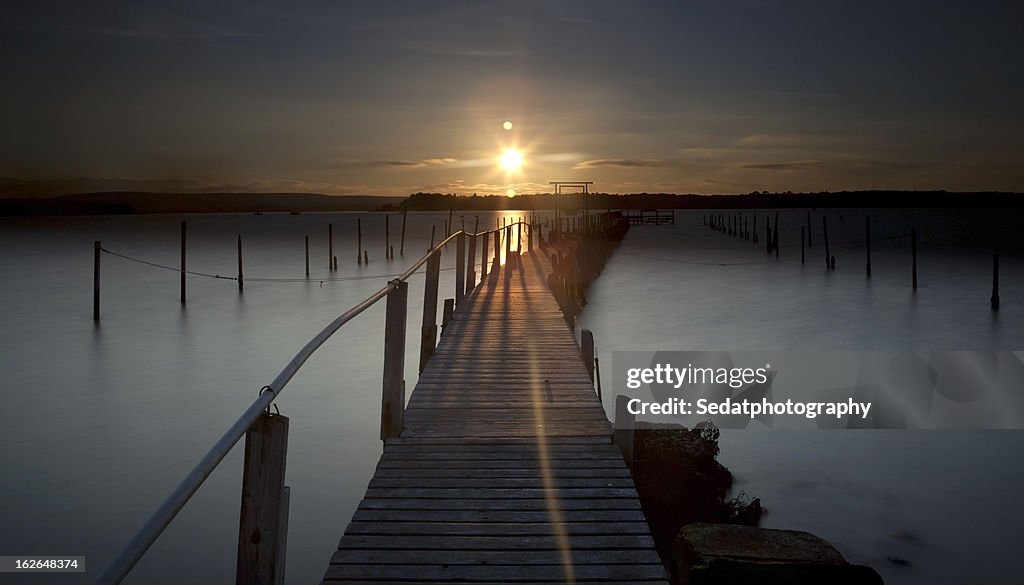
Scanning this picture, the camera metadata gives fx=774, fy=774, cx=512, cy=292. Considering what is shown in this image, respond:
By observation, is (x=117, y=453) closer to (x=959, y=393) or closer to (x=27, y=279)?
(x=959, y=393)

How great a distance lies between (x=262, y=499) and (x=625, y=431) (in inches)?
120

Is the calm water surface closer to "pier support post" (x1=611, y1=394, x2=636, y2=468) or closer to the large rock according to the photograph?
the large rock

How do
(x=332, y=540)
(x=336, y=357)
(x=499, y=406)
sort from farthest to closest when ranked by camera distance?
(x=336, y=357) → (x=332, y=540) → (x=499, y=406)

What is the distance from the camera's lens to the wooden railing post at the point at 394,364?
5453 mm

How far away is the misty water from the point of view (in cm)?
816

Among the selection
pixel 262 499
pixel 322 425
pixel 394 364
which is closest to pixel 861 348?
pixel 322 425

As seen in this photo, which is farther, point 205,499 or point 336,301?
point 336,301

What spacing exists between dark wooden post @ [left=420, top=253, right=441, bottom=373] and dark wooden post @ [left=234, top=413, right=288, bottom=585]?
5.39m

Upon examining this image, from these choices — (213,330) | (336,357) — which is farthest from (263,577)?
(213,330)

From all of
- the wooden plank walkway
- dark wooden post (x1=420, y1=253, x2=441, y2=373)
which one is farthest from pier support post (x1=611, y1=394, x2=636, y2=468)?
dark wooden post (x1=420, y1=253, x2=441, y2=373)

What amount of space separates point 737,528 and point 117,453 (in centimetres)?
920

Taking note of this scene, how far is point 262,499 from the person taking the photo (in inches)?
108

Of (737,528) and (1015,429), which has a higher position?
(737,528)

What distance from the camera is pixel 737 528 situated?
529 cm
